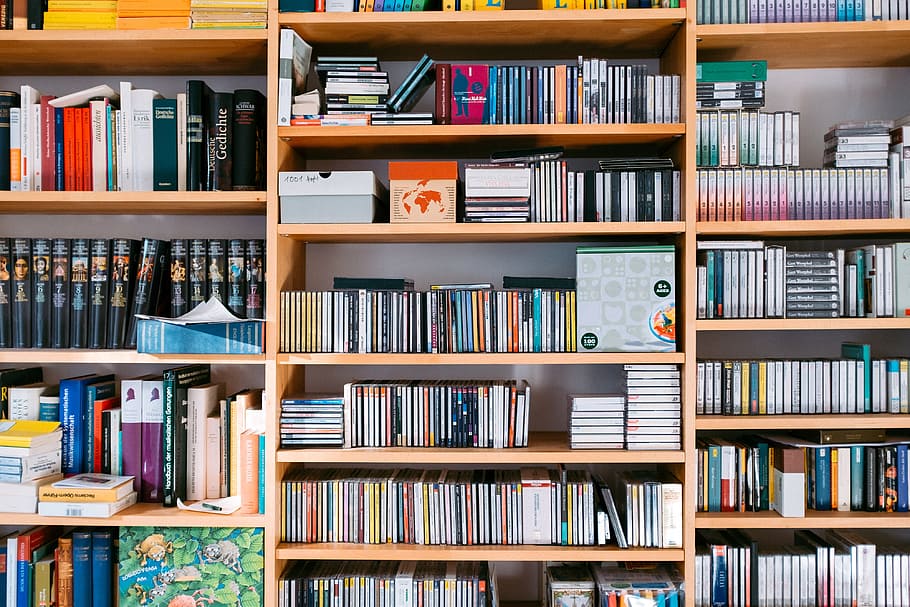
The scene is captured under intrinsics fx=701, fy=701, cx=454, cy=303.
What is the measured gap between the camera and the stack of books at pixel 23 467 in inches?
73.5

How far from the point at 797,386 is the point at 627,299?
0.54m

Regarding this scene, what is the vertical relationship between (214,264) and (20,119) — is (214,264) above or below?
below

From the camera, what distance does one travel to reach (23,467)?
187 cm

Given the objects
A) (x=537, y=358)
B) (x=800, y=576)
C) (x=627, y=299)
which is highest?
(x=627, y=299)

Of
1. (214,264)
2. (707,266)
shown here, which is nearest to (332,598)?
(214,264)

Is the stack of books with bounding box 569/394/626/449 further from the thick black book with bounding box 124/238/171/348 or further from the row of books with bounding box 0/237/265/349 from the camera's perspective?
the thick black book with bounding box 124/238/171/348

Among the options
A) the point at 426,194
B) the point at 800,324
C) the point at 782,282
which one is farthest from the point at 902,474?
the point at 426,194

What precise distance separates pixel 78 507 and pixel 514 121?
5.09 ft

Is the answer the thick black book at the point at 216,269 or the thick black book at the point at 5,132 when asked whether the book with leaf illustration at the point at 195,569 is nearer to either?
the thick black book at the point at 216,269

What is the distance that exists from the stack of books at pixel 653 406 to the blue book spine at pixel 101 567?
1.46 meters

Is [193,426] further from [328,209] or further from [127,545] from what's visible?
[328,209]

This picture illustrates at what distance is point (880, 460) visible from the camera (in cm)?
191

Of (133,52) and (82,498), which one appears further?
(133,52)

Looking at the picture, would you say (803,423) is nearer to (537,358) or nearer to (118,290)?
(537,358)
